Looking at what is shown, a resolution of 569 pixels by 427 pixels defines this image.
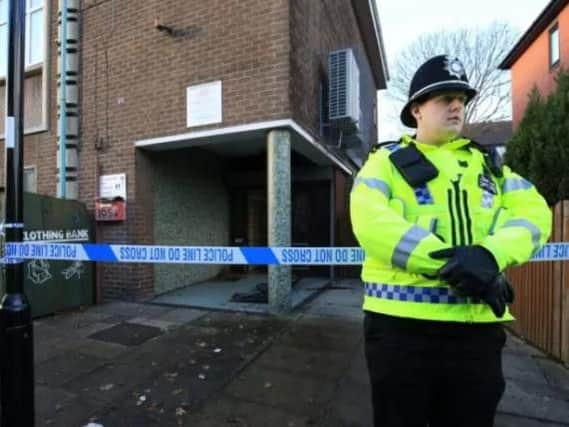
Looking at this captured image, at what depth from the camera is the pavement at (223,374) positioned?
2.83m

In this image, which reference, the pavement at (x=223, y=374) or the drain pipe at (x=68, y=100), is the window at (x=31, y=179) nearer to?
the drain pipe at (x=68, y=100)

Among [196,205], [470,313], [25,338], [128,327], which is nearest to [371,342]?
[470,313]

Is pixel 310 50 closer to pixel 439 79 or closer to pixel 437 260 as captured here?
pixel 439 79

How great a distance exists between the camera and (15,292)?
2.24m

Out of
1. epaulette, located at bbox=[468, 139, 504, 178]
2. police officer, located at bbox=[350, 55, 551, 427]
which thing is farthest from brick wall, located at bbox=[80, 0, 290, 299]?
police officer, located at bbox=[350, 55, 551, 427]

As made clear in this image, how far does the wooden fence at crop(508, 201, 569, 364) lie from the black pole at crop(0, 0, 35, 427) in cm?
429

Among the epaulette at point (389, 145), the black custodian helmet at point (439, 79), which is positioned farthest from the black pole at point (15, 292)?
the black custodian helmet at point (439, 79)

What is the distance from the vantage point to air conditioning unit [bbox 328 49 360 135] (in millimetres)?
6625

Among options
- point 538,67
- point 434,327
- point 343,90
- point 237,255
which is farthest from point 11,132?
point 538,67

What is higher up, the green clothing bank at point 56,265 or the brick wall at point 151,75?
the brick wall at point 151,75

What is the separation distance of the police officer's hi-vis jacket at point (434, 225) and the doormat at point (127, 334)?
3.66 m

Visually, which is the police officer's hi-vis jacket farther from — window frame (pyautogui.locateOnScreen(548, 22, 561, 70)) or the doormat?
window frame (pyautogui.locateOnScreen(548, 22, 561, 70))

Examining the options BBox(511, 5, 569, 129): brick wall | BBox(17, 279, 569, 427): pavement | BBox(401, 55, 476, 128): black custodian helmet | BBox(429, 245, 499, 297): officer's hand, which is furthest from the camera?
BBox(511, 5, 569, 129): brick wall

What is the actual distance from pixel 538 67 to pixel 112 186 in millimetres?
16177
